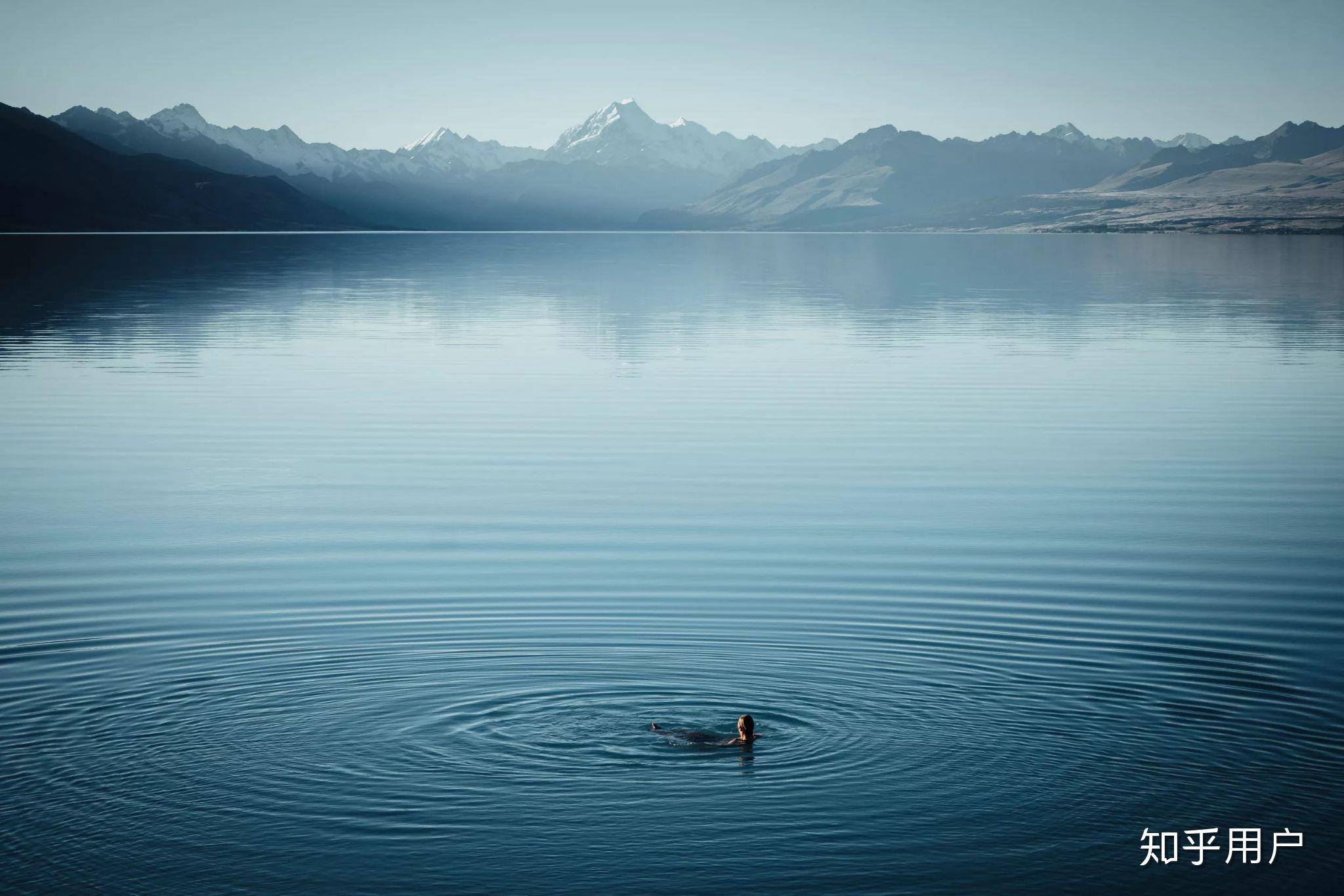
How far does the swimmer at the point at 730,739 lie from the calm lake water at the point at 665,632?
132 millimetres

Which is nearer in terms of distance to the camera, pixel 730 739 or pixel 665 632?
pixel 730 739

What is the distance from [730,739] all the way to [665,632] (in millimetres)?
4927

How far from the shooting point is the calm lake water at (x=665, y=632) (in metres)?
14.2

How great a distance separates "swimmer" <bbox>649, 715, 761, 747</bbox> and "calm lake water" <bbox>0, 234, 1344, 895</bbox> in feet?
0.43

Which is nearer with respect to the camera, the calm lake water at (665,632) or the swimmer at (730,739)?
the calm lake water at (665,632)

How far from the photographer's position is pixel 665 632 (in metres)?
21.2

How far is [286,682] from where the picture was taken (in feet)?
61.4

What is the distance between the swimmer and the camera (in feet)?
52.8

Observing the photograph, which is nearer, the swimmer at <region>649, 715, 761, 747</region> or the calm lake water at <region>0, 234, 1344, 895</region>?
the calm lake water at <region>0, 234, 1344, 895</region>

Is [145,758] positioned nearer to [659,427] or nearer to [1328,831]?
[1328,831]

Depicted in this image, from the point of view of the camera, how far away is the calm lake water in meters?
14.2

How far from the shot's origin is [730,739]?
53.6ft

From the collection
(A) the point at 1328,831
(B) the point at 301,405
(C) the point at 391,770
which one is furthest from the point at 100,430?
(A) the point at 1328,831

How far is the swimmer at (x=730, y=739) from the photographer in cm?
1609
